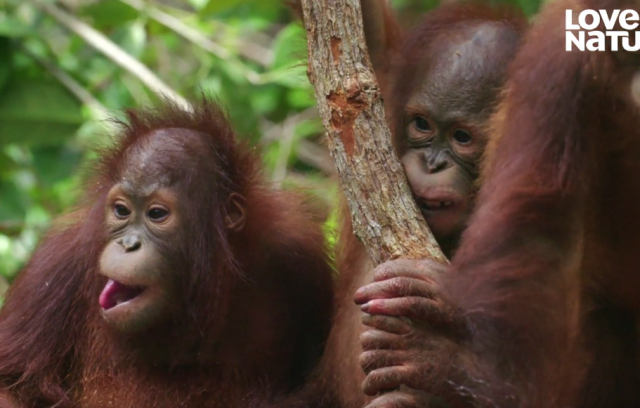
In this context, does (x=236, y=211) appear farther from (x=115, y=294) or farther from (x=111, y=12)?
(x=111, y=12)

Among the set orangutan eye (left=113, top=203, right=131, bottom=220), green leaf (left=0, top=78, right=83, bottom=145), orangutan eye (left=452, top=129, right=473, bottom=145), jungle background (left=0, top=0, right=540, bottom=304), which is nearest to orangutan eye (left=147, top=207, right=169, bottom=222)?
orangutan eye (left=113, top=203, right=131, bottom=220)

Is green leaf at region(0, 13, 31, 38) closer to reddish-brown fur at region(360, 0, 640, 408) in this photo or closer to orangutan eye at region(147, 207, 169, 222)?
orangutan eye at region(147, 207, 169, 222)

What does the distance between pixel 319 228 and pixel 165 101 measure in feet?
2.72

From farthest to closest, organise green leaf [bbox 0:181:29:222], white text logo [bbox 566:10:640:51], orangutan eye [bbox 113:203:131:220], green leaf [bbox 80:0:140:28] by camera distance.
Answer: green leaf [bbox 80:0:140:28], green leaf [bbox 0:181:29:222], orangutan eye [bbox 113:203:131:220], white text logo [bbox 566:10:640:51]

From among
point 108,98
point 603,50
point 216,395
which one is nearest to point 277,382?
point 216,395

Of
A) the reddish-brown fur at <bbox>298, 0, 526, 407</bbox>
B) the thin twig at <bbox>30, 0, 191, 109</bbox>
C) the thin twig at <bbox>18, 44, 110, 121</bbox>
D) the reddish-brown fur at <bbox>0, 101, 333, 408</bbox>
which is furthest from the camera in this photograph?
the thin twig at <bbox>18, 44, 110, 121</bbox>

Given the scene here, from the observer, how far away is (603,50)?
2508 millimetres

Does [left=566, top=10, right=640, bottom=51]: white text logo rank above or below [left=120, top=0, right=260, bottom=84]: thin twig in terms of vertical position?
below

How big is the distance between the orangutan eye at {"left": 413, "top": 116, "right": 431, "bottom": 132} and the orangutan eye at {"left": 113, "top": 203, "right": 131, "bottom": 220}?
1099 mm

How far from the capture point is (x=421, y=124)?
3393mm

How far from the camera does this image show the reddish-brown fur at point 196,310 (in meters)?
3.78

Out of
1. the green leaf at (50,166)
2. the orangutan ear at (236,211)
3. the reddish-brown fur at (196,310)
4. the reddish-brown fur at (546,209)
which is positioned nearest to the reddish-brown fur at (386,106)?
the reddish-brown fur at (196,310)

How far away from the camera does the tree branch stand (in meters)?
2.78

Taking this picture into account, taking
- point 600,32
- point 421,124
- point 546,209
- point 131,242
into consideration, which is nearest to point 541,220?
point 546,209
